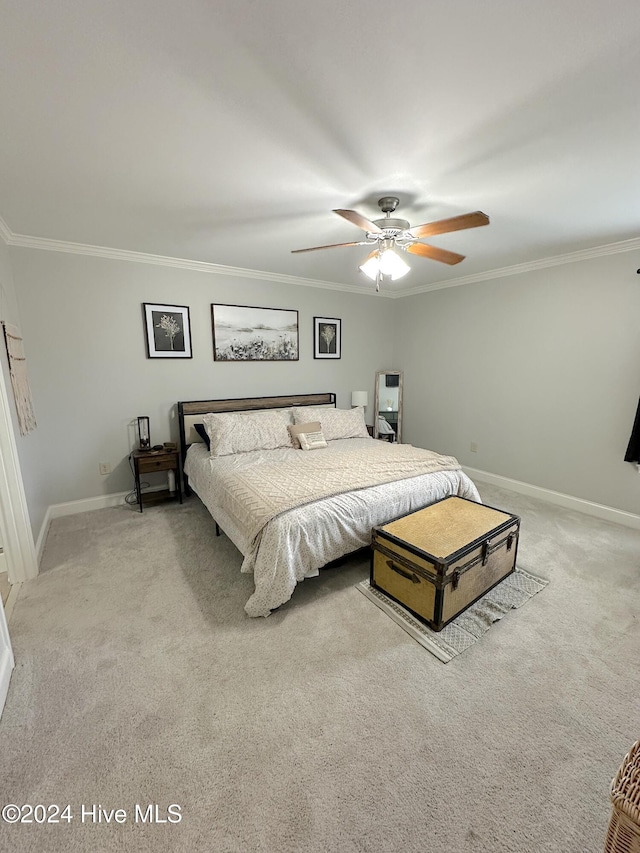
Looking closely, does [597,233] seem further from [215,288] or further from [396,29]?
[215,288]

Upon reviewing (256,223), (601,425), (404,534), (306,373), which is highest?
(256,223)

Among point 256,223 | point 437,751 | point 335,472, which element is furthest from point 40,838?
point 256,223

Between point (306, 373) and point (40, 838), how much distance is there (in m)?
4.08

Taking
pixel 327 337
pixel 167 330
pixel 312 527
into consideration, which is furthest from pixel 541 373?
pixel 167 330

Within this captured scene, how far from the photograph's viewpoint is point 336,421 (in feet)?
13.2

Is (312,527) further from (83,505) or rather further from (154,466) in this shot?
(83,505)

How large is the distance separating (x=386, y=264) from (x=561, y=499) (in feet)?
10.0

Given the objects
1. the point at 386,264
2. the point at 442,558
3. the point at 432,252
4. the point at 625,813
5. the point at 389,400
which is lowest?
the point at 442,558

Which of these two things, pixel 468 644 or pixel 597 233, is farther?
pixel 597 233

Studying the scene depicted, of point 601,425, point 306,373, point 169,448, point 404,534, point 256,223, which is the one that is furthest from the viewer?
point 306,373

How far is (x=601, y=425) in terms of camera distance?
10.9 feet

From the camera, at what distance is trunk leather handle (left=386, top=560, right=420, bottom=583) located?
2011mm

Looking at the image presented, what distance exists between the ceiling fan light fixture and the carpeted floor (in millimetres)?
2156

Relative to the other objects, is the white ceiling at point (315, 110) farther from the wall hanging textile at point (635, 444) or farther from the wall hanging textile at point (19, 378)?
the wall hanging textile at point (635, 444)
